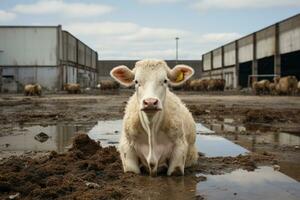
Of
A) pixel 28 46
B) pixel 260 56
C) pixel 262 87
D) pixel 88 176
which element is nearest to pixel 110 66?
pixel 28 46

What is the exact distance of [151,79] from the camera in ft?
18.6

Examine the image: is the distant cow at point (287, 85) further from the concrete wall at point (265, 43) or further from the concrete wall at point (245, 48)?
the concrete wall at point (245, 48)

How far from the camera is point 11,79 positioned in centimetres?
5069

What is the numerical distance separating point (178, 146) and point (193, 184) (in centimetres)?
67

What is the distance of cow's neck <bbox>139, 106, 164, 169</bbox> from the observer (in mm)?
5707

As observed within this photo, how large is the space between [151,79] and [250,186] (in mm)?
1782

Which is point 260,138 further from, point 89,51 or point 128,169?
point 89,51

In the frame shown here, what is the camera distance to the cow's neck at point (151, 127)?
18.7 feet

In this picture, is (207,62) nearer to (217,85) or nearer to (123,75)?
(217,85)

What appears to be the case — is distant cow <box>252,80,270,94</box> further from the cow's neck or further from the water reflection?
the cow's neck

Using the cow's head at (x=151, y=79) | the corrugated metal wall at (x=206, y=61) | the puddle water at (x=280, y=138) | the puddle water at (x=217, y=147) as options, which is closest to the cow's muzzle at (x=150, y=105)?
the cow's head at (x=151, y=79)

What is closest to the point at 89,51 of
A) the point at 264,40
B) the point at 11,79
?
the point at 11,79

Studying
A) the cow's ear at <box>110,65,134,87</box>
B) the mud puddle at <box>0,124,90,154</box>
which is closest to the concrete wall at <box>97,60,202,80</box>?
the mud puddle at <box>0,124,90,154</box>

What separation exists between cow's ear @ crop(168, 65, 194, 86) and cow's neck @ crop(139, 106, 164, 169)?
56 cm
